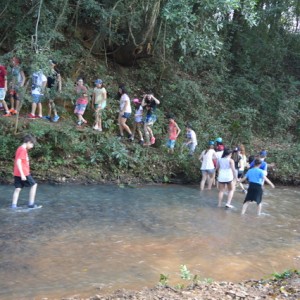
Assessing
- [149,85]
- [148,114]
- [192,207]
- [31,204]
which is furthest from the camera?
[149,85]

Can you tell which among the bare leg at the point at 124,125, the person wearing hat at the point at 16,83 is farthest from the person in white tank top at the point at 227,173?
the person wearing hat at the point at 16,83

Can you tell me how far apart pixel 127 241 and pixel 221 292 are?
11.6ft

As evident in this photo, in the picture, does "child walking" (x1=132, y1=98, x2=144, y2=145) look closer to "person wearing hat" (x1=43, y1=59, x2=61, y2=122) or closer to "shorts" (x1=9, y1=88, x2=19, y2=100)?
"person wearing hat" (x1=43, y1=59, x2=61, y2=122)

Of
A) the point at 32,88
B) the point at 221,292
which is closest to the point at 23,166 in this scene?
the point at 32,88

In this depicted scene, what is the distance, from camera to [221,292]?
498 centimetres

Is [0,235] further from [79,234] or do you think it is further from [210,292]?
[210,292]

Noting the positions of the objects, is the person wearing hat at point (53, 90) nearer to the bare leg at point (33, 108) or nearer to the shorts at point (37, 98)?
the shorts at point (37, 98)

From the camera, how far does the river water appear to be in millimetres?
6371

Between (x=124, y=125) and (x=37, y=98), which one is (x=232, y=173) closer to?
(x=124, y=125)

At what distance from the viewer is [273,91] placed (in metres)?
22.8

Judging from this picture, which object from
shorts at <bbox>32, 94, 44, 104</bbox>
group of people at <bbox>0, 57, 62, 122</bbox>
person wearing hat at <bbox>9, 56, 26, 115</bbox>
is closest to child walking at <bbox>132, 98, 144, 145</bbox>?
group of people at <bbox>0, 57, 62, 122</bbox>

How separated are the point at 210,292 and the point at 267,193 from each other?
10.2 meters

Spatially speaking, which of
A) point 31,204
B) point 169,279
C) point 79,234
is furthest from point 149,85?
point 169,279

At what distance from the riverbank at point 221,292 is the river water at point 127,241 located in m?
1.01
